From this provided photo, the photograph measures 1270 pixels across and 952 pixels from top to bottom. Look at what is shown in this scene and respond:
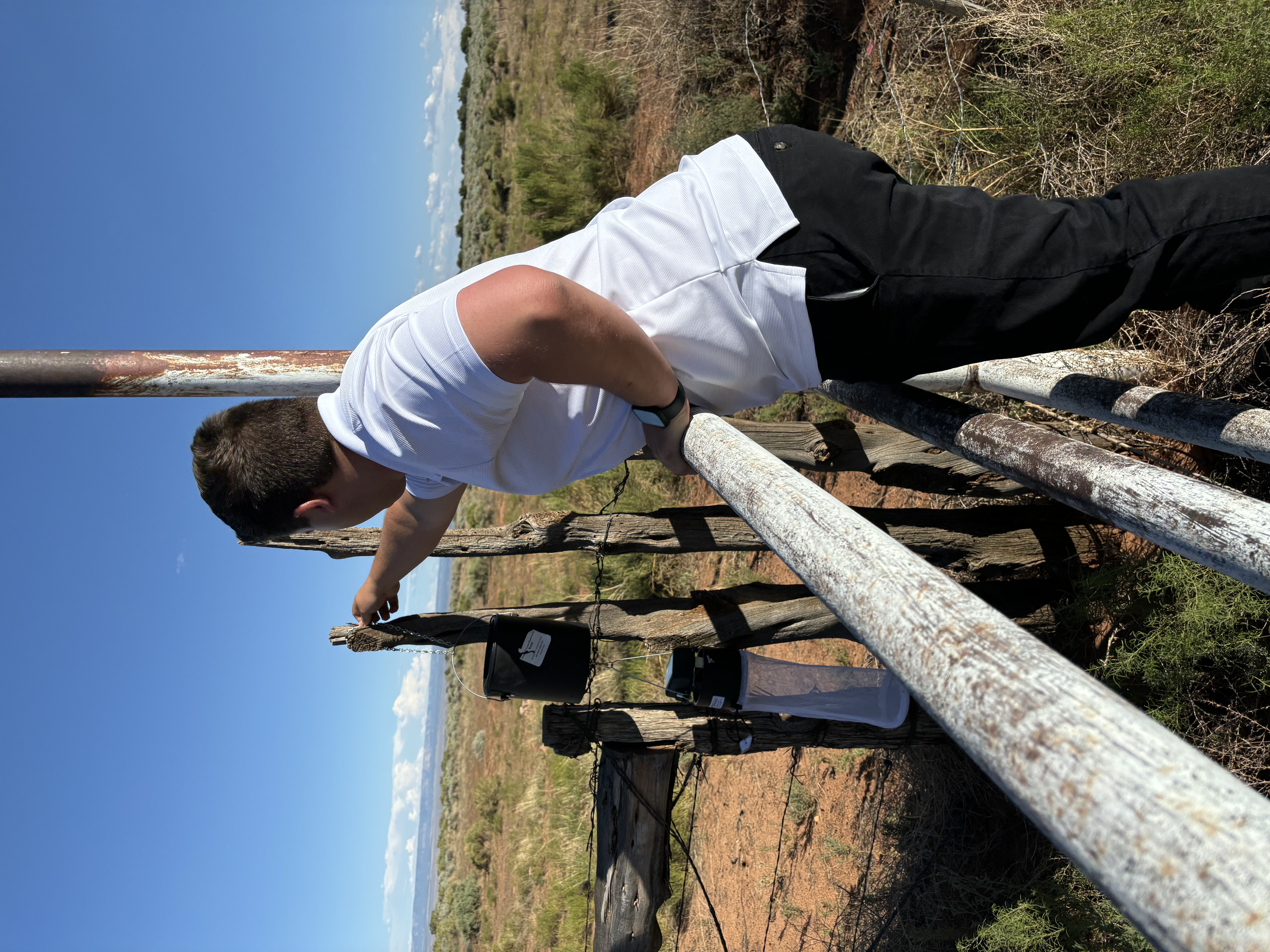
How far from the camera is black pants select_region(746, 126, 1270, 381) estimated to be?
1.73 metres

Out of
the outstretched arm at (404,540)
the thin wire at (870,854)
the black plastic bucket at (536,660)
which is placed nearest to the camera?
the outstretched arm at (404,540)

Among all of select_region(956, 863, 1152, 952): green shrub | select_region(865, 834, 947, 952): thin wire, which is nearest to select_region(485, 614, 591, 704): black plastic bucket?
select_region(956, 863, 1152, 952): green shrub

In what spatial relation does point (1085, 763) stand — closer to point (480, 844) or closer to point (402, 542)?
point (402, 542)

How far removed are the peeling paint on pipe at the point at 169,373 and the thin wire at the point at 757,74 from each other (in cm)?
547

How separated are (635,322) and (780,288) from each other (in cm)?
32

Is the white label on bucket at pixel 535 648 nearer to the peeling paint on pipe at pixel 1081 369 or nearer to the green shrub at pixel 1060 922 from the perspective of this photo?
the peeling paint on pipe at pixel 1081 369

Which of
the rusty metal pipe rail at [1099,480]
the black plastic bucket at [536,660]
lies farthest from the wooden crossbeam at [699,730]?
the rusty metal pipe rail at [1099,480]

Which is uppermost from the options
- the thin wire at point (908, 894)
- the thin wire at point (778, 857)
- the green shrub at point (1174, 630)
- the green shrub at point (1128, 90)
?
the green shrub at point (1128, 90)

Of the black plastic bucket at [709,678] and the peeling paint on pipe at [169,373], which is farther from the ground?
the peeling paint on pipe at [169,373]

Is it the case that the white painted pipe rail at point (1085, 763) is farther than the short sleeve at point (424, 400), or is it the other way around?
the short sleeve at point (424, 400)

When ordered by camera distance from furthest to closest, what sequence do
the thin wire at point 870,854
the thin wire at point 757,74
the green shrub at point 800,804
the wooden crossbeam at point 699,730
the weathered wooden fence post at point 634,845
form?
the thin wire at point 757,74
the green shrub at point 800,804
the thin wire at point 870,854
the weathered wooden fence post at point 634,845
the wooden crossbeam at point 699,730

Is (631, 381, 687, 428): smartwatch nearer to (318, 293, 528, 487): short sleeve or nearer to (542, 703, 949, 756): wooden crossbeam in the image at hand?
(318, 293, 528, 487): short sleeve

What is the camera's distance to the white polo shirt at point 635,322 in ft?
5.63

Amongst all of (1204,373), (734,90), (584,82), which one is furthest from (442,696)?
(1204,373)
